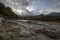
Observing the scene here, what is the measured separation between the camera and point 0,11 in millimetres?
27062

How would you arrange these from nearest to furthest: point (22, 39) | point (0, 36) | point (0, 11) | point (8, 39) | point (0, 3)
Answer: point (0, 36) < point (8, 39) < point (22, 39) < point (0, 11) < point (0, 3)

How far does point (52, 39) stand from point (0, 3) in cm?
2399

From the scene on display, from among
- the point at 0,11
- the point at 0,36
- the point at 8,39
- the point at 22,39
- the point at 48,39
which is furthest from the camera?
the point at 0,11

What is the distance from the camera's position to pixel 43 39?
780 cm

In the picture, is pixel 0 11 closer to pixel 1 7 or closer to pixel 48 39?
pixel 1 7

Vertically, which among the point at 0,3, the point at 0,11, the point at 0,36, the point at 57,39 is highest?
the point at 0,3

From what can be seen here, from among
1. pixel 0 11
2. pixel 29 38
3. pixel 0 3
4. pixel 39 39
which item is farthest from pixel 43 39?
pixel 0 3

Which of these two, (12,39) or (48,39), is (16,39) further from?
(48,39)

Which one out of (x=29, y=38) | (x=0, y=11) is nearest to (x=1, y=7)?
(x=0, y=11)

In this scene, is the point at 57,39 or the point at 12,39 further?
the point at 57,39

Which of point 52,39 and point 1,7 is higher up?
point 1,7

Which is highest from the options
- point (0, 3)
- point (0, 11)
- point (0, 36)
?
point (0, 3)

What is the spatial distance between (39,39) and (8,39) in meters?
2.01

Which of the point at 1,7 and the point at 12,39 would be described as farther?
the point at 1,7
